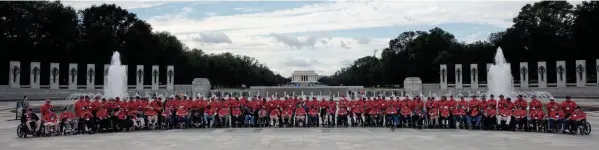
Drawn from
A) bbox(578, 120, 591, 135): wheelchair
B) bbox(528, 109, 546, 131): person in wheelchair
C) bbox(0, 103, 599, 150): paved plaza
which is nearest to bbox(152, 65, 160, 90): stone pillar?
bbox(0, 103, 599, 150): paved plaza

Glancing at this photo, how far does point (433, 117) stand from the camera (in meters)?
22.4

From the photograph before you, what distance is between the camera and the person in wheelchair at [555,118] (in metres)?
19.8

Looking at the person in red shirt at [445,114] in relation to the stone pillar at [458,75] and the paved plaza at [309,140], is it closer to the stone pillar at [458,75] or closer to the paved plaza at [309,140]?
the paved plaza at [309,140]

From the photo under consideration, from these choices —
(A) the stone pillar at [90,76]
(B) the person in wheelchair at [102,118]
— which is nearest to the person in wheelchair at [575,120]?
(B) the person in wheelchair at [102,118]

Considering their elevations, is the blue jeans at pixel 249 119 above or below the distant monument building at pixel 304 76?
below

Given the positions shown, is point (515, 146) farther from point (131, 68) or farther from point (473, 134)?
point (131, 68)

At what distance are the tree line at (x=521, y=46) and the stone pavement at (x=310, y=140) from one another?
48155 millimetres

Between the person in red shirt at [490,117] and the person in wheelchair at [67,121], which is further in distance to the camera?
the person in red shirt at [490,117]

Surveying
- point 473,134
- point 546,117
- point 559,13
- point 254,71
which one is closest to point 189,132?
point 473,134

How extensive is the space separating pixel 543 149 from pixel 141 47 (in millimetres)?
63246

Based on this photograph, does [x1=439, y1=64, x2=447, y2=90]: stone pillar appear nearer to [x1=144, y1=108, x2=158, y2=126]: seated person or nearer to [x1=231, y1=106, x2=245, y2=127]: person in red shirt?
[x1=231, y1=106, x2=245, y2=127]: person in red shirt

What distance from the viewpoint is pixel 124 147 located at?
15.9 meters

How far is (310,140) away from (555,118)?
31.9 ft

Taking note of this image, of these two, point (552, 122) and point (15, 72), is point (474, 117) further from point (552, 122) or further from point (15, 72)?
point (15, 72)
